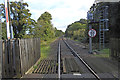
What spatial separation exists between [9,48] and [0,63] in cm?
57

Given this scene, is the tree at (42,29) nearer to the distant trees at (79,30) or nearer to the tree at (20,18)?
the tree at (20,18)

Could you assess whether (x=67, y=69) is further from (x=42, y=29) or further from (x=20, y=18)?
(x=42, y=29)

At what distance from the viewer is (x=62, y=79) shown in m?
3.31

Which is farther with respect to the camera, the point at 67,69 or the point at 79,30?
the point at 79,30

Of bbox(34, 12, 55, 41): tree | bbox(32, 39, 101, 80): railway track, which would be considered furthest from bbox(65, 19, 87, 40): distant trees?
bbox(32, 39, 101, 80): railway track

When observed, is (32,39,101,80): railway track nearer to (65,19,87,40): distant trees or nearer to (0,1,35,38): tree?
(0,1,35,38): tree

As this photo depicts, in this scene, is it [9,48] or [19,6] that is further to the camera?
[19,6]

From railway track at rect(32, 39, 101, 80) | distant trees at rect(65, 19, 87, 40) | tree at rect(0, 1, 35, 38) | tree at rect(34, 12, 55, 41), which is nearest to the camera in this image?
railway track at rect(32, 39, 101, 80)

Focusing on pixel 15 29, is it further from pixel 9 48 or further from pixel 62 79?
pixel 62 79

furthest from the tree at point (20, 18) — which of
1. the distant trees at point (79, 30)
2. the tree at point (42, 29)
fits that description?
the distant trees at point (79, 30)

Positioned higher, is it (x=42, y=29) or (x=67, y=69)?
(x=42, y=29)

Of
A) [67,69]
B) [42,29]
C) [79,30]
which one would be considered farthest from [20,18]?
[79,30]

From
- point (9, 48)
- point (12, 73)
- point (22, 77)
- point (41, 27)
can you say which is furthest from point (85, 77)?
point (41, 27)

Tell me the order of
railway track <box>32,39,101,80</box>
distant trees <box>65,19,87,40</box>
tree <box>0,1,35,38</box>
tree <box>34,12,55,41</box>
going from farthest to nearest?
distant trees <box>65,19,87,40</box>, tree <box>34,12,55,41</box>, tree <box>0,1,35,38</box>, railway track <box>32,39,101,80</box>
